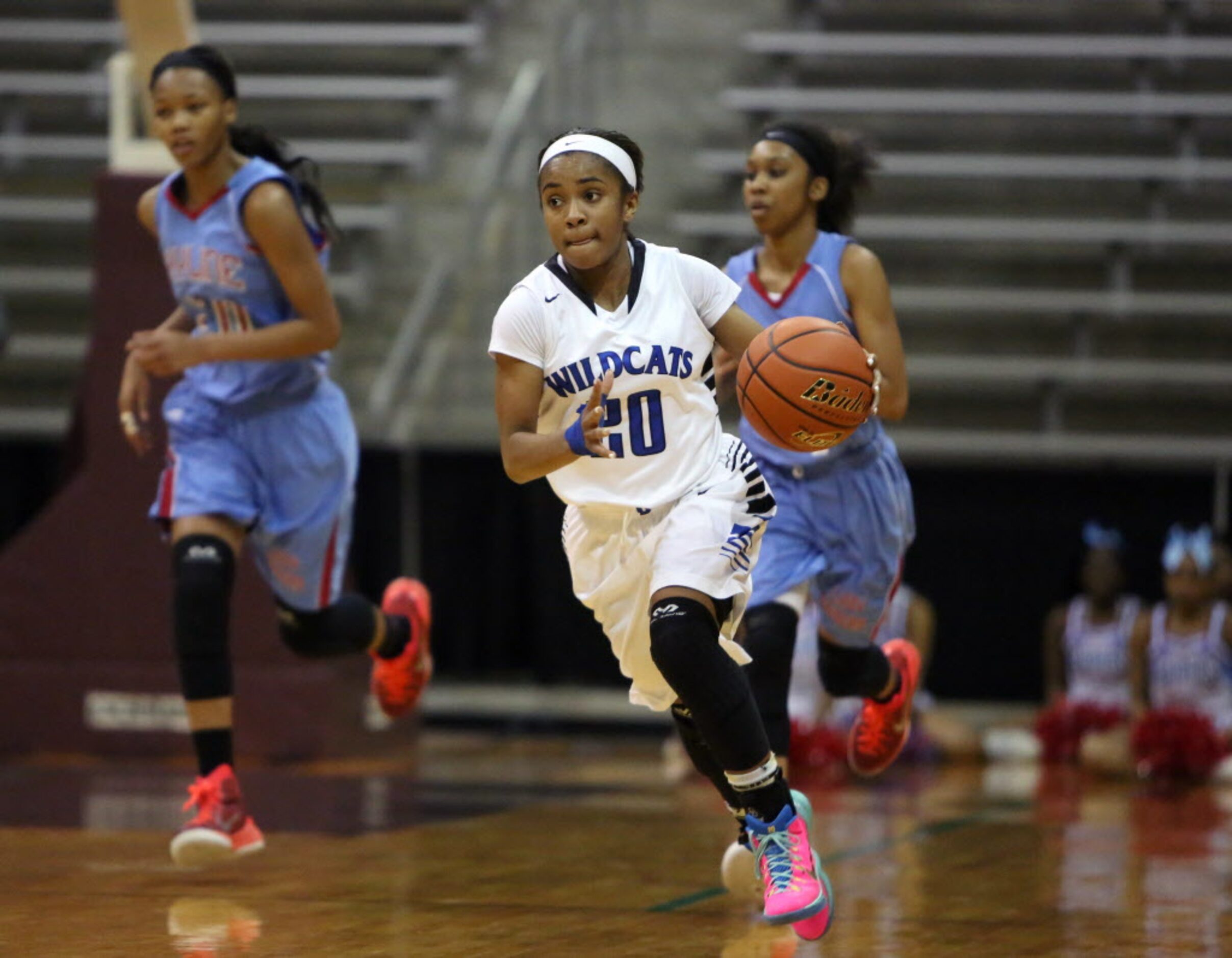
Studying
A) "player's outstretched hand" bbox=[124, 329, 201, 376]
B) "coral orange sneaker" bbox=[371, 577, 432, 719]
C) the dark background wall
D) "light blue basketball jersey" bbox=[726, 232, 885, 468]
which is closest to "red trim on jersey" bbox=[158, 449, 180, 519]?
"player's outstretched hand" bbox=[124, 329, 201, 376]

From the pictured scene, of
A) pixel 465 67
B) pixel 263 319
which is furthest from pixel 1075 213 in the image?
pixel 263 319

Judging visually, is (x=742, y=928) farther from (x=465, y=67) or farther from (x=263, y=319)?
(x=465, y=67)

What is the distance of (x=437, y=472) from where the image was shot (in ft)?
30.9

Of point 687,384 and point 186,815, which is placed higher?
point 687,384

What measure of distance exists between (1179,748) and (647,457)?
518cm

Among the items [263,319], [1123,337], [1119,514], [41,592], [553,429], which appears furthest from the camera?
[1123,337]

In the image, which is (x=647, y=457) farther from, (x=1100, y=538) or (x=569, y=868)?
(x=1100, y=538)

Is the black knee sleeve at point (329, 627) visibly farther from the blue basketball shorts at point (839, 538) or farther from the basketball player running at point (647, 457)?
the basketball player running at point (647, 457)

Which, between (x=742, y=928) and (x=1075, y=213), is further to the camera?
(x=1075, y=213)

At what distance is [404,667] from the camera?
19.1 ft

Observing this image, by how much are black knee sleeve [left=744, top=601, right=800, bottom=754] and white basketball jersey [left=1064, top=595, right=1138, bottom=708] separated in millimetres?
4754

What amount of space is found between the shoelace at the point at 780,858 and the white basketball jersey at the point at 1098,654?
564 centimetres

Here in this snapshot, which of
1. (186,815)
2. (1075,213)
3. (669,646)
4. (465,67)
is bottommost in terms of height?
(186,815)

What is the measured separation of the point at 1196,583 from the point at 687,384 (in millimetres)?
5394
